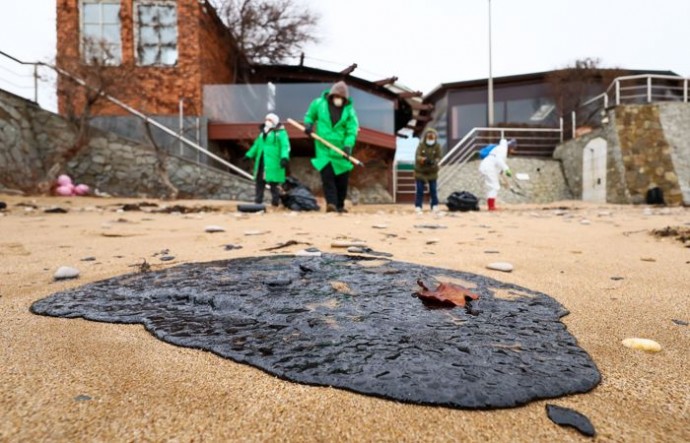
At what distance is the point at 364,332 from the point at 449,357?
212mm

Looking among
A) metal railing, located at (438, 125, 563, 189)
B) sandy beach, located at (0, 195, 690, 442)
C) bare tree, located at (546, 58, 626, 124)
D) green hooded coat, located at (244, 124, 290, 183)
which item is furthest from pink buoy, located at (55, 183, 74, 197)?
bare tree, located at (546, 58, 626, 124)

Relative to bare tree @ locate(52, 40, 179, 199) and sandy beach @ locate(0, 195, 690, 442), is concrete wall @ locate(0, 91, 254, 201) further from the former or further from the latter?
sandy beach @ locate(0, 195, 690, 442)

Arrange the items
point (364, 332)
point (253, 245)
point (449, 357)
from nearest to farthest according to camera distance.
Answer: point (449, 357), point (364, 332), point (253, 245)

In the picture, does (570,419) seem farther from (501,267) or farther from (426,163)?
(426,163)

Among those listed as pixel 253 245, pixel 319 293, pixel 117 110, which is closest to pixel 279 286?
pixel 319 293

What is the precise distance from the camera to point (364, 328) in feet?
3.21

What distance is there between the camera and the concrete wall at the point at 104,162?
8789 millimetres

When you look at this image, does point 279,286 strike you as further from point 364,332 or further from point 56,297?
point 56,297

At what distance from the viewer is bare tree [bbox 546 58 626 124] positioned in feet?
49.8

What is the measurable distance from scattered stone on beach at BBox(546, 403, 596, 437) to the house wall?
10.9 meters

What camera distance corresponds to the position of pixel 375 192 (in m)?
12.9

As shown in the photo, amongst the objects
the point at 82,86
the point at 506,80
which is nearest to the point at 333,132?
the point at 82,86

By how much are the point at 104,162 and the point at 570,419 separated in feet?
35.7

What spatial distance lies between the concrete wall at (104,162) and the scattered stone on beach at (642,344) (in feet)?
30.7
